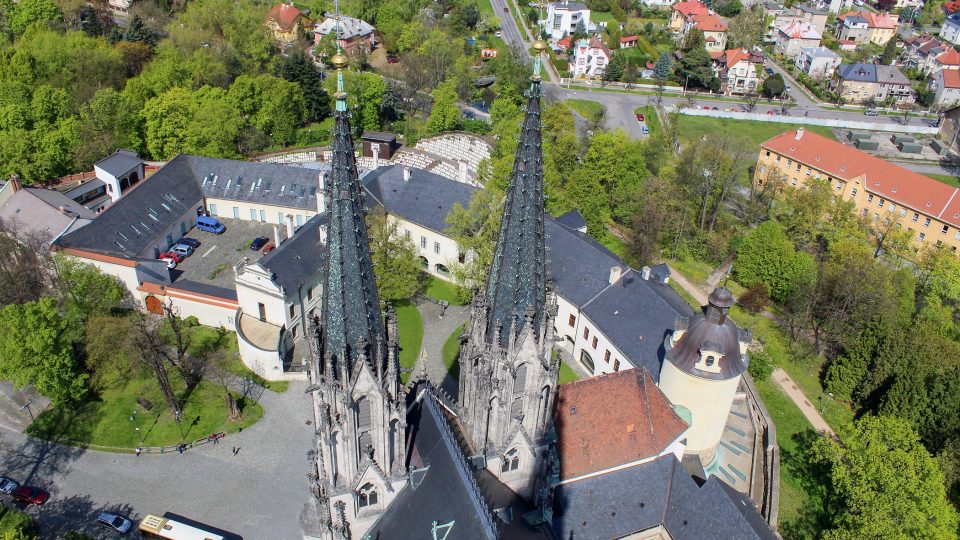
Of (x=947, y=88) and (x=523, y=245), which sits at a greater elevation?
(x=523, y=245)

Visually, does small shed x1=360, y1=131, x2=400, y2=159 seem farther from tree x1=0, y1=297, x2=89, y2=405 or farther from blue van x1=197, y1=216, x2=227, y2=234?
tree x1=0, y1=297, x2=89, y2=405

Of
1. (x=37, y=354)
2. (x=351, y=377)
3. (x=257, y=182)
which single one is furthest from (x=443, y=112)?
(x=351, y=377)

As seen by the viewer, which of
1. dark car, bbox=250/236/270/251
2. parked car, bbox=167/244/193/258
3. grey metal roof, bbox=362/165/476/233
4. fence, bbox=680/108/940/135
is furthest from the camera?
fence, bbox=680/108/940/135

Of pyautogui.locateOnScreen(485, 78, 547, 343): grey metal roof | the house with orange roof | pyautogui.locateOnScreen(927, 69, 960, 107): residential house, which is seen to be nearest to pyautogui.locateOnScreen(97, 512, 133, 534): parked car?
pyautogui.locateOnScreen(485, 78, 547, 343): grey metal roof

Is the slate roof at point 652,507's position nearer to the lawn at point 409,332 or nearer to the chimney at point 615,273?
the chimney at point 615,273

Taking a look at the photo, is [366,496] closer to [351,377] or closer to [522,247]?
[351,377]
